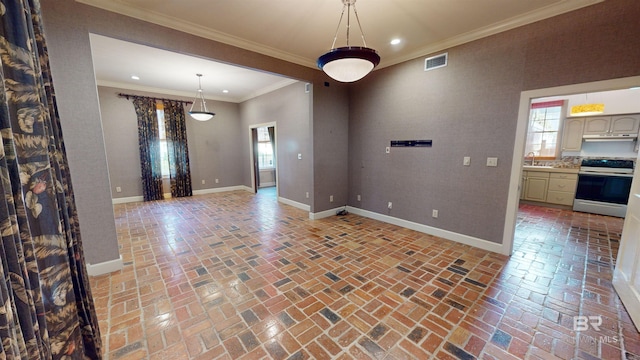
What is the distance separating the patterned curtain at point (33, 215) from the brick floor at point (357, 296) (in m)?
0.85

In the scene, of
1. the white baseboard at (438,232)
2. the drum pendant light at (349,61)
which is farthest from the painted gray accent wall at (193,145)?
the drum pendant light at (349,61)

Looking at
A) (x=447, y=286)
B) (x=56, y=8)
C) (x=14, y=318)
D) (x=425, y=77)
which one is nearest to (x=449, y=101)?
(x=425, y=77)

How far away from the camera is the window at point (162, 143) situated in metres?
6.26

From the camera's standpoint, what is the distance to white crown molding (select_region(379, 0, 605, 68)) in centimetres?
247

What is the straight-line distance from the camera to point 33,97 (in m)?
0.98

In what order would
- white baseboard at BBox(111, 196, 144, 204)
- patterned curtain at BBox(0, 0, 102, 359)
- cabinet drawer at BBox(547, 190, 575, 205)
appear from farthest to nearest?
white baseboard at BBox(111, 196, 144, 204)
cabinet drawer at BBox(547, 190, 575, 205)
patterned curtain at BBox(0, 0, 102, 359)

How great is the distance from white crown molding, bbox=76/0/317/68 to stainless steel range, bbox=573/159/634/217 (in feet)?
20.7

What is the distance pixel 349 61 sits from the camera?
2.00 m

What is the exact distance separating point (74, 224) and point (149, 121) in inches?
234

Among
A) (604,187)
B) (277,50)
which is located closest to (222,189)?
(277,50)

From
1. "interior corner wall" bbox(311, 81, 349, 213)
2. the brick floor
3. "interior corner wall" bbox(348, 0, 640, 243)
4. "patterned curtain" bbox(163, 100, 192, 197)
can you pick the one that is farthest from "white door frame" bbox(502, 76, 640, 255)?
"patterned curtain" bbox(163, 100, 192, 197)

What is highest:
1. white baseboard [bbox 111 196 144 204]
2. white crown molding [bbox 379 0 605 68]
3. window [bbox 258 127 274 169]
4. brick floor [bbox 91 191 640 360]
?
white crown molding [bbox 379 0 605 68]

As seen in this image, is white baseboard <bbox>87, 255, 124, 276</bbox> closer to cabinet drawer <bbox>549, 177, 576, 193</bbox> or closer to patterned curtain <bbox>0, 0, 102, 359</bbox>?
patterned curtain <bbox>0, 0, 102, 359</bbox>

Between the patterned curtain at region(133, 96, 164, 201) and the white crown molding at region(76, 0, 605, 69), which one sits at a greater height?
the white crown molding at region(76, 0, 605, 69)
